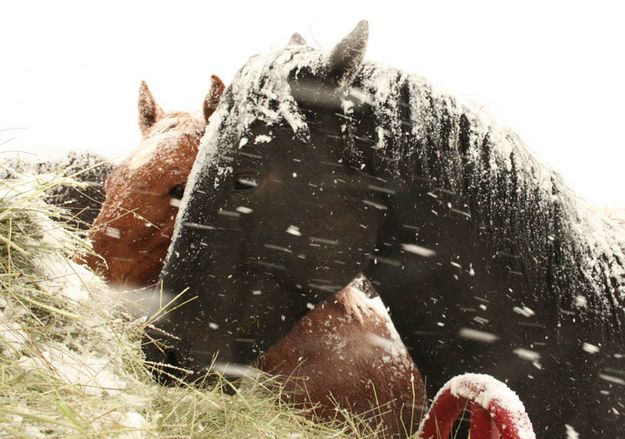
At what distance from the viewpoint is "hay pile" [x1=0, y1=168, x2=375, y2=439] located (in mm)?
647

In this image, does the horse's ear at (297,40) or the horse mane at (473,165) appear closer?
the horse mane at (473,165)

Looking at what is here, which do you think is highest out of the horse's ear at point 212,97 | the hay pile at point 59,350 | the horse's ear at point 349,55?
the horse's ear at point 349,55

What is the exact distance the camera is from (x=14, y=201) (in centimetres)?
90

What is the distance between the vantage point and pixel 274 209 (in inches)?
65.0

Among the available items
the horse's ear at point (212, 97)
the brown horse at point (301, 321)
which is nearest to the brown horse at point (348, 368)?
the brown horse at point (301, 321)

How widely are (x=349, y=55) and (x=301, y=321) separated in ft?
2.86

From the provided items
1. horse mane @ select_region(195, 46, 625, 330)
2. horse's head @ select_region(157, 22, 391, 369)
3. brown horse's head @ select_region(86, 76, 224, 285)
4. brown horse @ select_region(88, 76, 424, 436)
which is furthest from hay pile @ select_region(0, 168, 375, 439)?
brown horse's head @ select_region(86, 76, 224, 285)

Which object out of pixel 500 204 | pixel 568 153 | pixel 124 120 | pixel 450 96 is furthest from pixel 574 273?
pixel 568 153

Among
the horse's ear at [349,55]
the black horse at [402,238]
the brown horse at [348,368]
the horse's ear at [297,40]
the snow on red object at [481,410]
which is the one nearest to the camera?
the snow on red object at [481,410]

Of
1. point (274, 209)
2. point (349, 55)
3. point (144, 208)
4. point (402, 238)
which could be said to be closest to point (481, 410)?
point (402, 238)

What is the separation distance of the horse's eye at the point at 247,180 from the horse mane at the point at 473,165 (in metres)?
0.05

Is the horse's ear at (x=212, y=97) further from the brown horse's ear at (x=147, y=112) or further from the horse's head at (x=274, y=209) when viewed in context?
the horse's head at (x=274, y=209)

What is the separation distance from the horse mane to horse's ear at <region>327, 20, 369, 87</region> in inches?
1.7

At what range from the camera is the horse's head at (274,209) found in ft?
5.34
